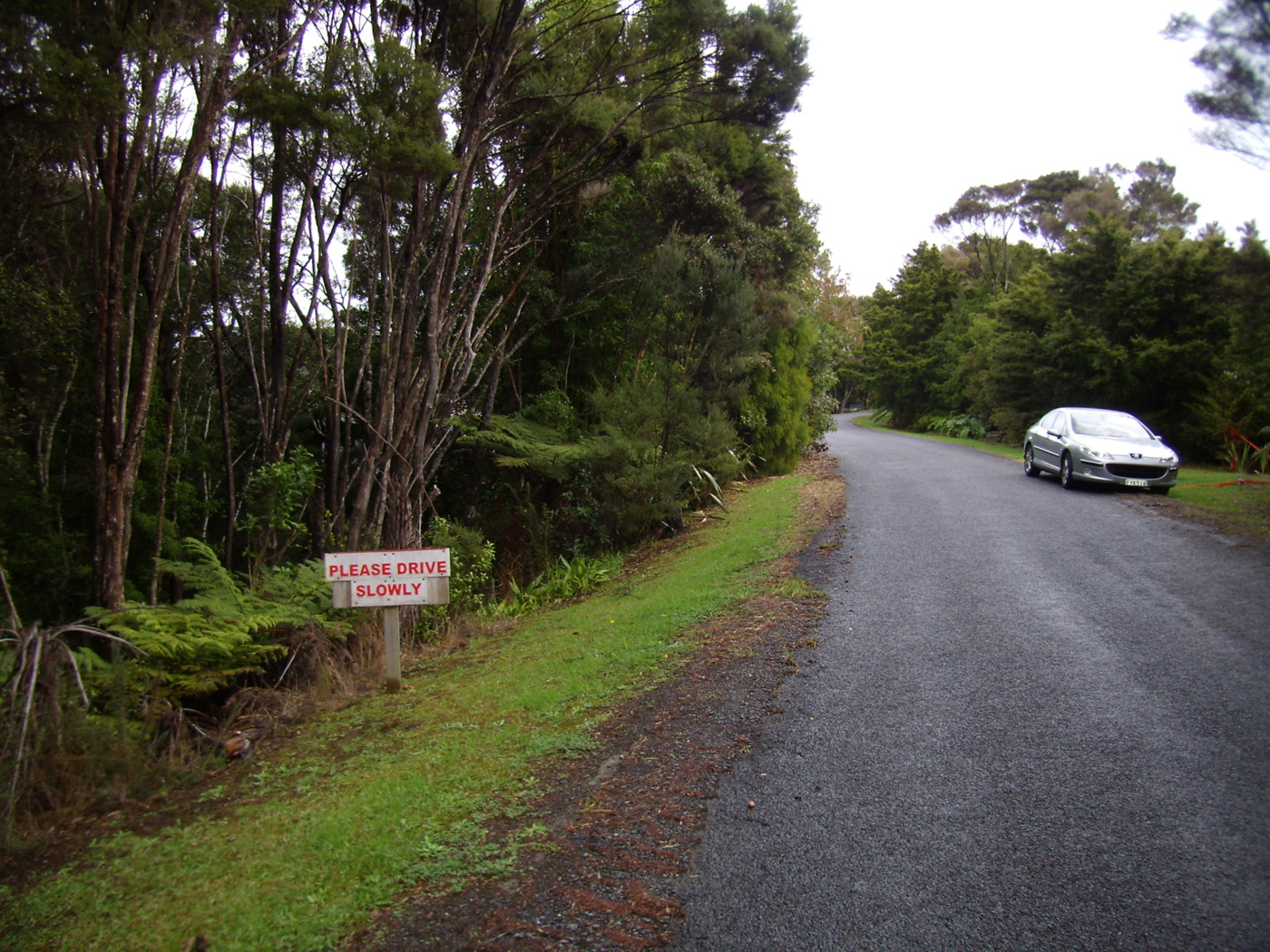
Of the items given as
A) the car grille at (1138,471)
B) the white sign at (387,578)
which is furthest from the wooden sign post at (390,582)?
the car grille at (1138,471)

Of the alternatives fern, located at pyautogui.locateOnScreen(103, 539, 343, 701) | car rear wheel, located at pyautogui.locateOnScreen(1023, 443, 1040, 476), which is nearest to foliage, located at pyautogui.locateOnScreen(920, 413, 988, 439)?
car rear wheel, located at pyautogui.locateOnScreen(1023, 443, 1040, 476)

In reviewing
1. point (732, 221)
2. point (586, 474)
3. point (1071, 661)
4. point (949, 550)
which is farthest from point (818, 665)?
point (732, 221)

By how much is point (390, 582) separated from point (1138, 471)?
1270 cm

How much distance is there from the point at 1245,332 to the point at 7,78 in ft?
60.5

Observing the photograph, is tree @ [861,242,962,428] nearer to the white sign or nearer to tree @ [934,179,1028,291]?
tree @ [934,179,1028,291]

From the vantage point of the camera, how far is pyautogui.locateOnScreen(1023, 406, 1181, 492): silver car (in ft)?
44.5

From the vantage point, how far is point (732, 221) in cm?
1652

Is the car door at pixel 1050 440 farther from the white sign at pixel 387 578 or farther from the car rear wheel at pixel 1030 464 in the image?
the white sign at pixel 387 578

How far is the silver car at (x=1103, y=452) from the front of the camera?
13.6m

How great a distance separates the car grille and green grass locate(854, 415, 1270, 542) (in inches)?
16.2

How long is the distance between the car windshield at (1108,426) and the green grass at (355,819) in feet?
34.7

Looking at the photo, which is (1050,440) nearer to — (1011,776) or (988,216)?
(1011,776)

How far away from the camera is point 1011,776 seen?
14.5 ft

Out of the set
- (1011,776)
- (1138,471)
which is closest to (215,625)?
(1011,776)
